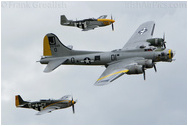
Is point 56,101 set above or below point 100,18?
below

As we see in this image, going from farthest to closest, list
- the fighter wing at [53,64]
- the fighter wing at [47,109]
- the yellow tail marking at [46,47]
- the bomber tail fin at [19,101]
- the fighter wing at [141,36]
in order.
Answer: the fighter wing at [141,36]
the yellow tail marking at [46,47]
the bomber tail fin at [19,101]
the fighter wing at [53,64]
the fighter wing at [47,109]

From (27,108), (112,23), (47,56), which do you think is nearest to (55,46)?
(47,56)

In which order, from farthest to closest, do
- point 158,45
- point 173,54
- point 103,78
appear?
1. point 158,45
2. point 173,54
3. point 103,78

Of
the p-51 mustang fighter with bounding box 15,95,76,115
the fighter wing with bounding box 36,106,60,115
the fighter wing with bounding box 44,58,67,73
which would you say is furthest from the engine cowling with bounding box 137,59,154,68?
the fighter wing with bounding box 36,106,60,115

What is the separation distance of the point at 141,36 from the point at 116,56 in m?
6.79

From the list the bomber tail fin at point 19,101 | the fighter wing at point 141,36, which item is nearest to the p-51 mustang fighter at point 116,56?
the fighter wing at point 141,36

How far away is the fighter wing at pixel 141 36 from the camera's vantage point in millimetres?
48116

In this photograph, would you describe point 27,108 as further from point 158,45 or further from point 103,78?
point 158,45

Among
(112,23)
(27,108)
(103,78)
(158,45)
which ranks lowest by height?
(27,108)

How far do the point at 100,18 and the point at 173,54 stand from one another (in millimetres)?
19720

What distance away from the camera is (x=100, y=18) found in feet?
200

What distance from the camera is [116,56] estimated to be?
4450 centimetres

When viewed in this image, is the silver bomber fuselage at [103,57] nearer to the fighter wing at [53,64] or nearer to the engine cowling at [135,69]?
the fighter wing at [53,64]

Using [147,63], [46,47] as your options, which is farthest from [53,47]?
[147,63]
